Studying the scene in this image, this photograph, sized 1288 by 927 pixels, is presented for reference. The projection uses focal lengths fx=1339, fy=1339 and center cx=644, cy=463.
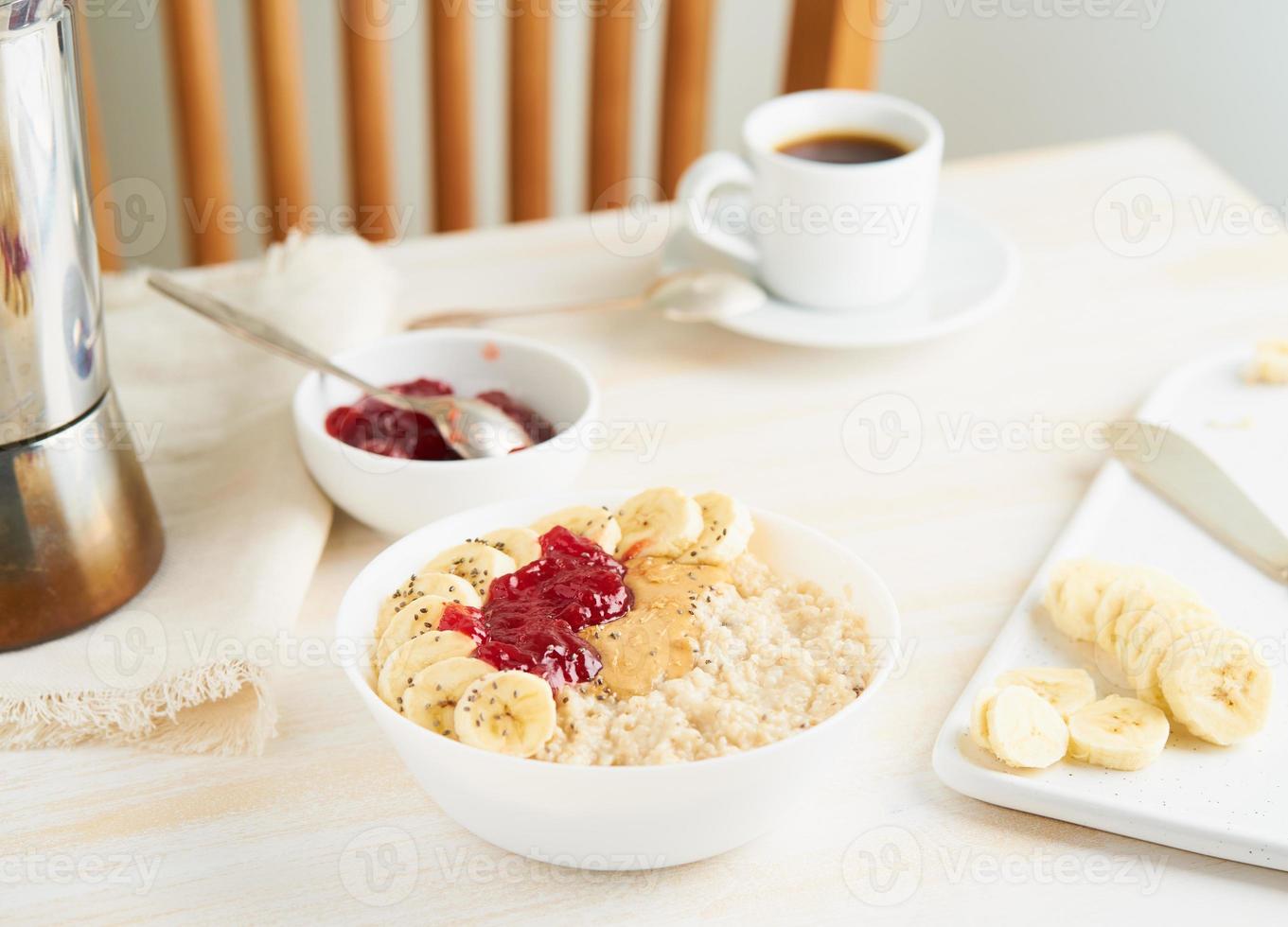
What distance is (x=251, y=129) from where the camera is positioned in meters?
2.36

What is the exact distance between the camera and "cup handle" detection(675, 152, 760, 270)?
1273 mm

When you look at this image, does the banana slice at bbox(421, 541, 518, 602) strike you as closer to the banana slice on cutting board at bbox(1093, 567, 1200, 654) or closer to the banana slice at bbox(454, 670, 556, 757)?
the banana slice at bbox(454, 670, 556, 757)

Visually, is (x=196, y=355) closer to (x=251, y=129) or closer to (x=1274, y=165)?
(x=251, y=129)

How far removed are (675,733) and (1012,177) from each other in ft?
3.51

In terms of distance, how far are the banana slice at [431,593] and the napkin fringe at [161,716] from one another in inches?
4.0

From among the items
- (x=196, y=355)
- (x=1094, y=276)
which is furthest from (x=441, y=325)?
(x=1094, y=276)

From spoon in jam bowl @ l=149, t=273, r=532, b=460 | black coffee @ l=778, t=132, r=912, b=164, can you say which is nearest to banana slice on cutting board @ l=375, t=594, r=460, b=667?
spoon in jam bowl @ l=149, t=273, r=532, b=460

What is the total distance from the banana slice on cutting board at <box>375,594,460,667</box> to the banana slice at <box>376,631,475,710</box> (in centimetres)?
1

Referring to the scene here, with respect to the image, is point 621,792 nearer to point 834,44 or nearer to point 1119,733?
point 1119,733

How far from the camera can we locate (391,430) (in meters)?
1.01

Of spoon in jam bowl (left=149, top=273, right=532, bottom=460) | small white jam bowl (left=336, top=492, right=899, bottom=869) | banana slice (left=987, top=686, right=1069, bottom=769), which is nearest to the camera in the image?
small white jam bowl (left=336, top=492, right=899, bottom=869)

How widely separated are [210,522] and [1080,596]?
61 centimetres

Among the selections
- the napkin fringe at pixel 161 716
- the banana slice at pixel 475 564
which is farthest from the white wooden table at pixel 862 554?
the banana slice at pixel 475 564

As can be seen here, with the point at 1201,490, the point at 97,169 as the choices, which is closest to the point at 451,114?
the point at 97,169
